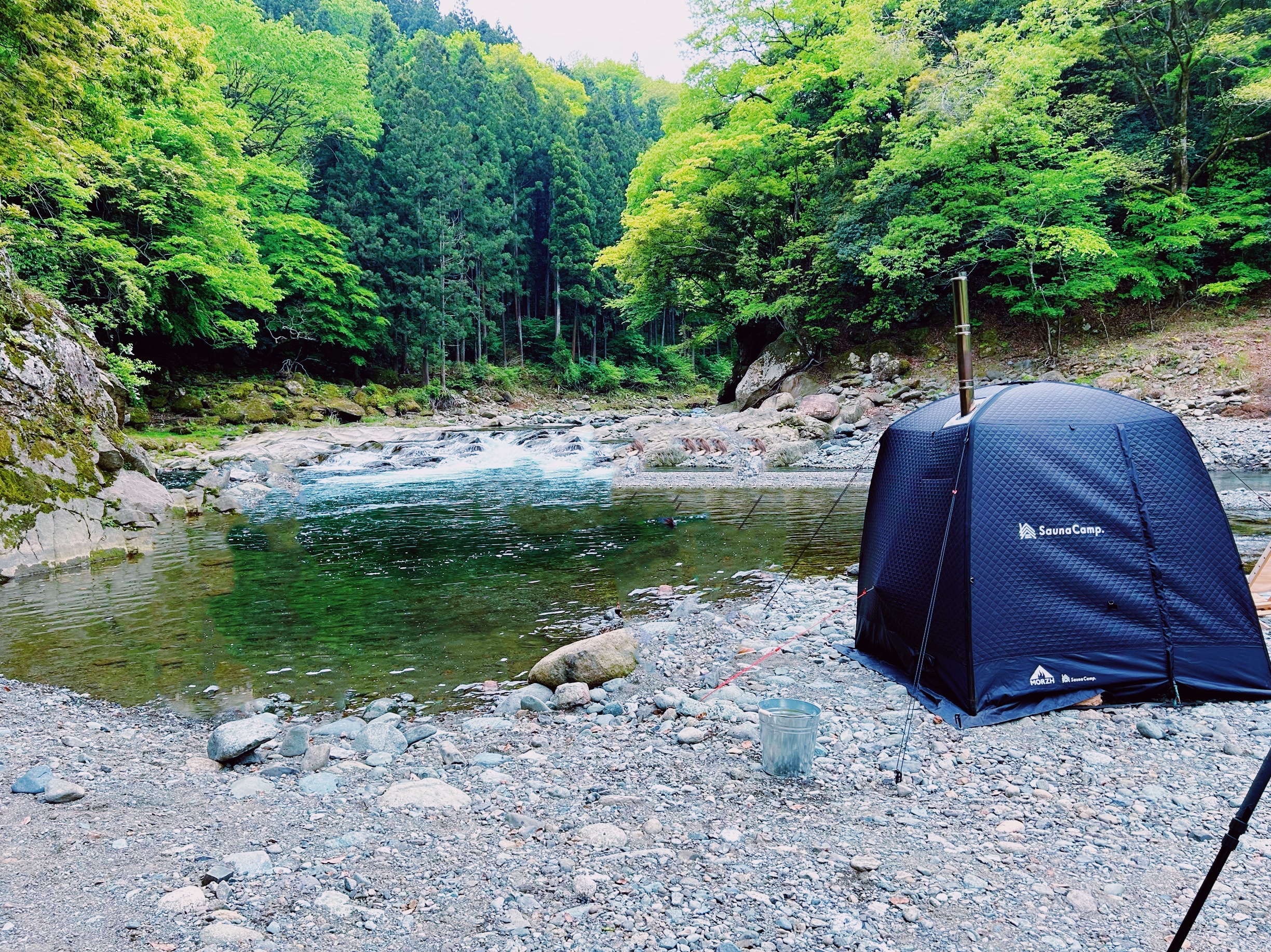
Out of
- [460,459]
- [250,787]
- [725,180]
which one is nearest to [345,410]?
[460,459]

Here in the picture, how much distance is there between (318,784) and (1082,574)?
4.91m

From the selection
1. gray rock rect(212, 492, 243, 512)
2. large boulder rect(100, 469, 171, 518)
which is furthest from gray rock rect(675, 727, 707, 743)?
gray rock rect(212, 492, 243, 512)

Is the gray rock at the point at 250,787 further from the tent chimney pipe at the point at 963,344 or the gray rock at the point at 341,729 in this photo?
the tent chimney pipe at the point at 963,344

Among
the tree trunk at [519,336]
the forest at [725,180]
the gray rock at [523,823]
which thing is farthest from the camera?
the tree trunk at [519,336]

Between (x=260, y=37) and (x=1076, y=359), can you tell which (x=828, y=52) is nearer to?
(x=1076, y=359)

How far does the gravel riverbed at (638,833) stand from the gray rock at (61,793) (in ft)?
0.05

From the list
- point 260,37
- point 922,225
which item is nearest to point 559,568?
point 922,225

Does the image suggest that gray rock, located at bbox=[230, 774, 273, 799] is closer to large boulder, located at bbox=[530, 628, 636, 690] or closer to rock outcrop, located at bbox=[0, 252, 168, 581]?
large boulder, located at bbox=[530, 628, 636, 690]

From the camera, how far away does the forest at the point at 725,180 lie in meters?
17.8

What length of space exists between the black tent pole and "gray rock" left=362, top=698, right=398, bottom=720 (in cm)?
458

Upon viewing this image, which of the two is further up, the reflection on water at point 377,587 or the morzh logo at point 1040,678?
the morzh logo at point 1040,678

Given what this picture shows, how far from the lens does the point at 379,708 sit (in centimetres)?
496

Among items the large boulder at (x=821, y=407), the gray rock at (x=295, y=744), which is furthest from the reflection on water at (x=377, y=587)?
the large boulder at (x=821, y=407)

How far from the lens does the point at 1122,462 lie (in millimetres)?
4340
